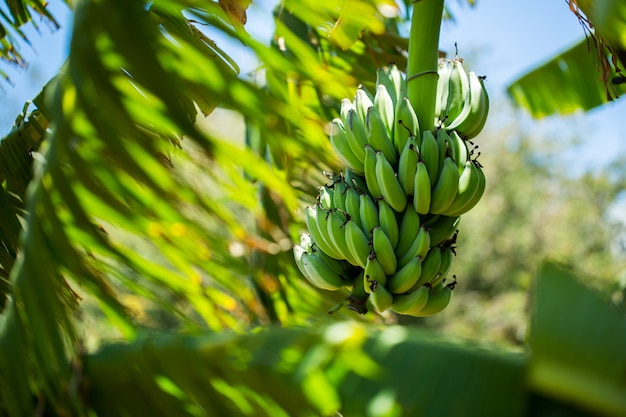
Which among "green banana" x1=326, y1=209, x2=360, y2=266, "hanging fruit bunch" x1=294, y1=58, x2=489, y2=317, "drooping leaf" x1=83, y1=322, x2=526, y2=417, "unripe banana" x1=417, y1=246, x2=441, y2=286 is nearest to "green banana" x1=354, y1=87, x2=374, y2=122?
"hanging fruit bunch" x1=294, y1=58, x2=489, y2=317

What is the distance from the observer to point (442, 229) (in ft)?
4.39

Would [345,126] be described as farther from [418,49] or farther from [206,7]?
[206,7]

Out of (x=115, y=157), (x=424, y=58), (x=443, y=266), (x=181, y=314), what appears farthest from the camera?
(x=443, y=266)

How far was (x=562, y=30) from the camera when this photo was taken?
979cm

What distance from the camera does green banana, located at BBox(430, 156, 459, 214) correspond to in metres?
1.21

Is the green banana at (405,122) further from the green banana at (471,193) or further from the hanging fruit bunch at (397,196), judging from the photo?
the green banana at (471,193)

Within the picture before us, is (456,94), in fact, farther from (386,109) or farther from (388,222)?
(388,222)

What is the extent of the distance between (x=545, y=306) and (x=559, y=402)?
0.32ft

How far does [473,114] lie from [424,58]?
0.20 metres

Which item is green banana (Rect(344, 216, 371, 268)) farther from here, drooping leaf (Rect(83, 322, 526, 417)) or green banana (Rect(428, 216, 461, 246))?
drooping leaf (Rect(83, 322, 526, 417))

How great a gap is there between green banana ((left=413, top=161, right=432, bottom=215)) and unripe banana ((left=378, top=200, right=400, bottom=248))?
0.05m

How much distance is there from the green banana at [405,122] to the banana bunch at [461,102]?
0.36ft

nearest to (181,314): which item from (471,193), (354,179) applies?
(354,179)

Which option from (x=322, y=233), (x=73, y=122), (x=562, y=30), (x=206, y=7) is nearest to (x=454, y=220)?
(x=322, y=233)
